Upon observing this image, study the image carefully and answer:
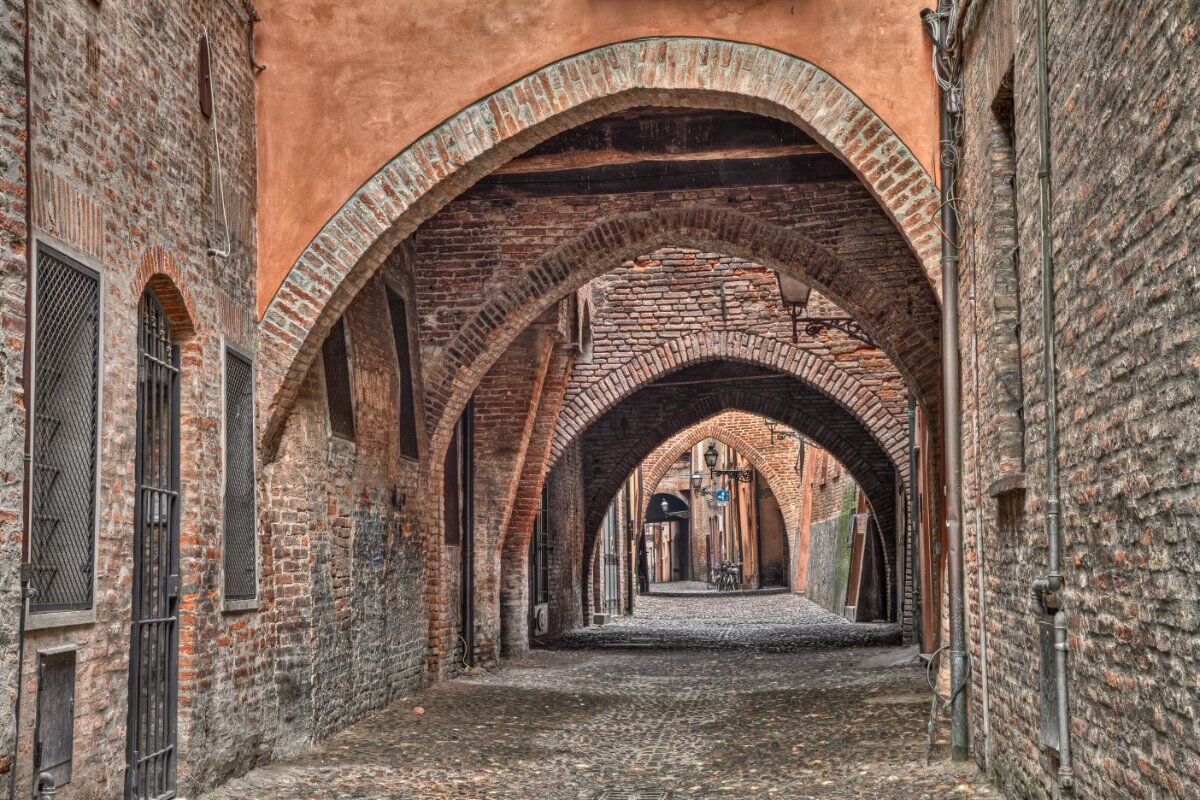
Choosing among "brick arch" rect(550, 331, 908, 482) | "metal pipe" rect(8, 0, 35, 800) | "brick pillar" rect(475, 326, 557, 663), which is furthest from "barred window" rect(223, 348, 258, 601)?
"brick arch" rect(550, 331, 908, 482)

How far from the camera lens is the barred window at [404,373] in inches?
396

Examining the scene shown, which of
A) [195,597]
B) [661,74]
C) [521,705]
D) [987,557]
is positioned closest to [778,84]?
[661,74]

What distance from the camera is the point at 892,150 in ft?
23.7

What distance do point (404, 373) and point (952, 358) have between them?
475 centimetres

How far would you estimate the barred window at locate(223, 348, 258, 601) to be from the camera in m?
6.75

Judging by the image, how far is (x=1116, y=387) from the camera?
3.87 meters

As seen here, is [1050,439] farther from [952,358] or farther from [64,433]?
[64,433]

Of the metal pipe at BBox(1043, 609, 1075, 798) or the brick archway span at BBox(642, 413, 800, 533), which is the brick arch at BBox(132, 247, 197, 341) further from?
the brick archway span at BBox(642, 413, 800, 533)

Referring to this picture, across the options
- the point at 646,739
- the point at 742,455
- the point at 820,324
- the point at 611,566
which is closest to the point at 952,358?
the point at 646,739

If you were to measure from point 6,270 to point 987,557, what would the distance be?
4327mm

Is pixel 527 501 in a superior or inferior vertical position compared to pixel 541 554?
superior

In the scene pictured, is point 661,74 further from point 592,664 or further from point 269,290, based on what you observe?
point 592,664

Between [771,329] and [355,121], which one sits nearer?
[355,121]

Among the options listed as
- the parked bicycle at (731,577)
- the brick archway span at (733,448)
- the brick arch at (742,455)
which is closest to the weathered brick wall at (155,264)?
the brick arch at (742,455)
